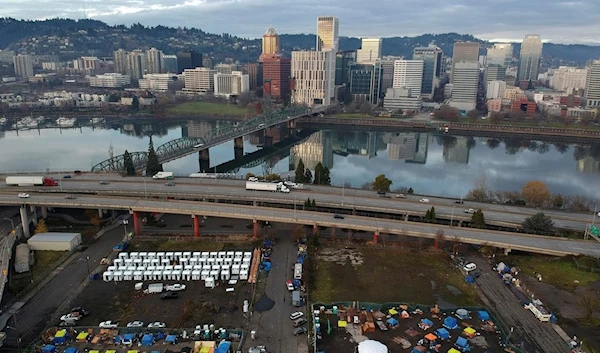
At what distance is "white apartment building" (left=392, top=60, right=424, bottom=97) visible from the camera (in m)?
112

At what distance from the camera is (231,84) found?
115 m

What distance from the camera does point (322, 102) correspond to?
102500 millimetres

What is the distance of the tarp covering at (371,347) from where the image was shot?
47.6 ft

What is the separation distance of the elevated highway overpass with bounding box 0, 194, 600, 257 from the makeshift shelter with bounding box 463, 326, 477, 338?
25.1 feet

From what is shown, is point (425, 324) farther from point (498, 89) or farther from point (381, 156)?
point (498, 89)

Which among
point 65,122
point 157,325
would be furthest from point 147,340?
point 65,122

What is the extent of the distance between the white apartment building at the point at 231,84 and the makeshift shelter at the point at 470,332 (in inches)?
4032

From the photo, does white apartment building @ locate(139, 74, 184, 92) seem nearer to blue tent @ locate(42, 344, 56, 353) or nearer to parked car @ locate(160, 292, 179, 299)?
parked car @ locate(160, 292, 179, 299)

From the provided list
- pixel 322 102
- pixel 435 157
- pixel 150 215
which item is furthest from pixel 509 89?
pixel 150 215

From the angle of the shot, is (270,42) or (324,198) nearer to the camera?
(324,198)

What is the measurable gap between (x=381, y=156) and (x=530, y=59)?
157 meters

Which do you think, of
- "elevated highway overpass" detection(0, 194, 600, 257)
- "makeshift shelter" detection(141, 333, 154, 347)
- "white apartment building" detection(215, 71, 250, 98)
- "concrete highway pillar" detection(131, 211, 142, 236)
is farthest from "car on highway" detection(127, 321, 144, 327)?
"white apartment building" detection(215, 71, 250, 98)

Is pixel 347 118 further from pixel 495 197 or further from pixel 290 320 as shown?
pixel 290 320

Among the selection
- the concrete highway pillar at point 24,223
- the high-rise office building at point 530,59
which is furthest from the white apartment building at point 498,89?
the concrete highway pillar at point 24,223
